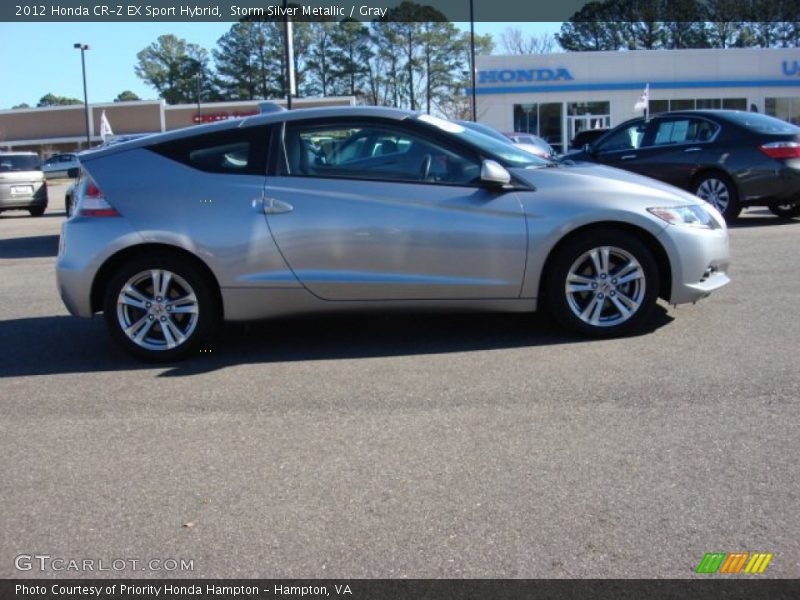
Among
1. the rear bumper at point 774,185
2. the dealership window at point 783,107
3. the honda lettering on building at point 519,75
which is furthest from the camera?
the dealership window at point 783,107

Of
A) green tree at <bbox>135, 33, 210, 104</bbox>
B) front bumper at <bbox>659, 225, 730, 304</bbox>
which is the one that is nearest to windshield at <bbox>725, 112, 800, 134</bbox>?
front bumper at <bbox>659, 225, 730, 304</bbox>

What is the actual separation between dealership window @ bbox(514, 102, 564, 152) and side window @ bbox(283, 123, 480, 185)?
1598 inches

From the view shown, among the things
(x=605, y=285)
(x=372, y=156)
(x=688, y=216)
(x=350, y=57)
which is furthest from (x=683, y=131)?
(x=350, y=57)

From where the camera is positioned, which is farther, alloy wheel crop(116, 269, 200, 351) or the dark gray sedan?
the dark gray sedan

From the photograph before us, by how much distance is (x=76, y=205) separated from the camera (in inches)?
234

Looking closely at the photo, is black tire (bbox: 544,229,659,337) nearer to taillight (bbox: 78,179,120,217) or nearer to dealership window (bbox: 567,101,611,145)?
taillight (bbox: 78,179,120,217)

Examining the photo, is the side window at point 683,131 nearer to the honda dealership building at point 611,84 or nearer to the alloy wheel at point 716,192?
the alloy wheel at point 716,192

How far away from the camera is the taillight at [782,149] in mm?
11234

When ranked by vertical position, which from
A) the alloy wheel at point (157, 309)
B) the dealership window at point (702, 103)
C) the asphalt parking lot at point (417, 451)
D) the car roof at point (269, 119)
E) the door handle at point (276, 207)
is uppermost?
the dealership window at point (702, 103)

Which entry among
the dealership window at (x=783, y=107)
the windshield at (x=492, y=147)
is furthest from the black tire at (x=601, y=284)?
the dealership window at (x=783, y=107)

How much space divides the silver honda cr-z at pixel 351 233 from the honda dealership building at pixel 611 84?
39446mm

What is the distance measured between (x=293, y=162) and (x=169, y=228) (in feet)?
3.16

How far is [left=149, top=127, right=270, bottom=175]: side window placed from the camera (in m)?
5.84

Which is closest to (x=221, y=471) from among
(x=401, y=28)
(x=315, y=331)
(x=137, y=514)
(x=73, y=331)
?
(x=137, y=514)
